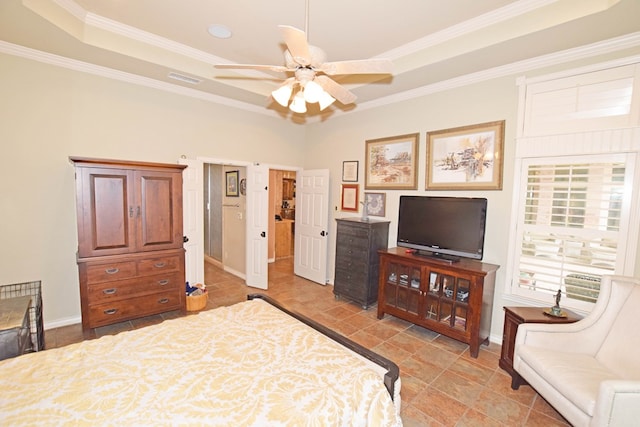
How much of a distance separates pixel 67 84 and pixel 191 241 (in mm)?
2265

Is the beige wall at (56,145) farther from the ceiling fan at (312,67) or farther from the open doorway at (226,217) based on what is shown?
the ceiling fan at (312,67)

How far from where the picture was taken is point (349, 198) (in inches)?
187

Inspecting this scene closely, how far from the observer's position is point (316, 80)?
80.2 inches

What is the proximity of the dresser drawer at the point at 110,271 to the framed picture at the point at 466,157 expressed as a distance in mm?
3709

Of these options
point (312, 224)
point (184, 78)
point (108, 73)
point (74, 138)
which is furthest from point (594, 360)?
point (108, 73)

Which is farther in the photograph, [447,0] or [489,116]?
[489,116]

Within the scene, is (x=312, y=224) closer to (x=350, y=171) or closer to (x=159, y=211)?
(x=350, y=171)

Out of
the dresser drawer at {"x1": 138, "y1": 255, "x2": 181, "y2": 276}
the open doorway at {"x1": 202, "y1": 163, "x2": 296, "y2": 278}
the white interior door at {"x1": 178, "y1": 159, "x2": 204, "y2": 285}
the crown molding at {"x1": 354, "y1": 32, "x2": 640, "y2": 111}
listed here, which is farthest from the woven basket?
the crown molding at {"x1": 354, "y1": 32, "x2": 640, "y2": 111}

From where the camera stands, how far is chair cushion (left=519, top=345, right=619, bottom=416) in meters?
1.72

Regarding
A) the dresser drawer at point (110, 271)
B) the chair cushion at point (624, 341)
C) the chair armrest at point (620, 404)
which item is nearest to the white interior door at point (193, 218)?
the dresser drawer at point (110, 271)

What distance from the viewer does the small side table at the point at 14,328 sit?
1.95m

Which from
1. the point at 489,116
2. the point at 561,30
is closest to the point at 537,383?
the point at 489,116

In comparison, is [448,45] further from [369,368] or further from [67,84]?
[67,84]

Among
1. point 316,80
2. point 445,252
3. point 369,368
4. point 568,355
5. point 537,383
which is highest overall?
point 316,80
